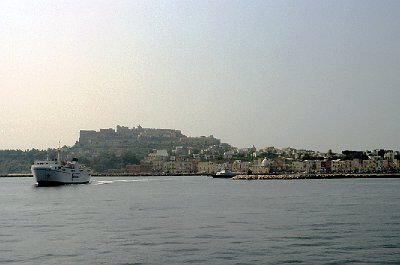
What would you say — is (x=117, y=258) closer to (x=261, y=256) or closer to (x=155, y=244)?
(x=155, y=244)

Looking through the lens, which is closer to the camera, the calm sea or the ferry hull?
the calm sea

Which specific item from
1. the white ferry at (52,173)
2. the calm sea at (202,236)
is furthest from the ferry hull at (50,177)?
the calm sea at (202,236)

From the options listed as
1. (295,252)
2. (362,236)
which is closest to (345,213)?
(362,236)

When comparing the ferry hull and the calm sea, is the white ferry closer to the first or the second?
the ferry hull

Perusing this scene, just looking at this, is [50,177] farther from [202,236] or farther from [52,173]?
[202,236]

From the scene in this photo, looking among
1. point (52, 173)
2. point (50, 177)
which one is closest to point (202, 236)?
point (52, 173)

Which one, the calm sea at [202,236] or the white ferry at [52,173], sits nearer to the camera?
the calm sea at [202,236]

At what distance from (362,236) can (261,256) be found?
7310mm

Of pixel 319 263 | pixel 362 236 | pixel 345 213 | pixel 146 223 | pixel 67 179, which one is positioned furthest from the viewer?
pixel 67 179

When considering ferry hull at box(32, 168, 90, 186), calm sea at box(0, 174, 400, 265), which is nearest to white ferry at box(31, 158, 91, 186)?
ferry hull at box(32, 168, 90, 186)

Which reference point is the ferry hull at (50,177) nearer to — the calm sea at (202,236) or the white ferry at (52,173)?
the white ferry at (52,173)

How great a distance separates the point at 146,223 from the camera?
3803 centimetres

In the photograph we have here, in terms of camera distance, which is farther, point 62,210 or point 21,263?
point 62,210

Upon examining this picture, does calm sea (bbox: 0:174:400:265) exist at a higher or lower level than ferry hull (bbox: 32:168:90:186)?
lower
